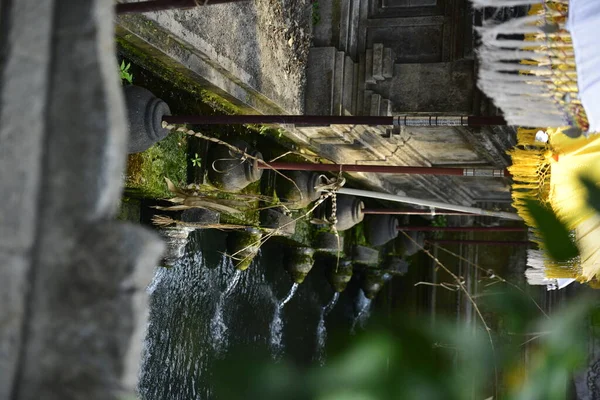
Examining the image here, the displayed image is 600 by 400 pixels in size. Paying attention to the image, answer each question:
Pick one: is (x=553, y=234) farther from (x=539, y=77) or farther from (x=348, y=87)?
(x=348, y=87)

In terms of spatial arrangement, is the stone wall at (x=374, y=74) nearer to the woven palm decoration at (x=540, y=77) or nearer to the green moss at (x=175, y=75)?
the green moss at (x=175, y=75)

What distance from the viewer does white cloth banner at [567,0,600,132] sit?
3312mm

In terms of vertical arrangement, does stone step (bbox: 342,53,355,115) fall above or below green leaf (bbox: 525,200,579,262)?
above

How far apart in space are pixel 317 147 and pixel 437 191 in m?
2.89

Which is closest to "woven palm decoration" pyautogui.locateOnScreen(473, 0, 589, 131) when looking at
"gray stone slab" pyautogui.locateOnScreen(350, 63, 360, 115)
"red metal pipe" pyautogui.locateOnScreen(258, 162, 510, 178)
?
"red metal pipe" pyautogui.locateOnScreen(258, 162, 510, 178)

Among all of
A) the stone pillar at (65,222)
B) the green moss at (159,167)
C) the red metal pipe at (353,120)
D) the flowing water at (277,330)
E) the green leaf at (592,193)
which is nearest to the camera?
the green leaf at (592,193)

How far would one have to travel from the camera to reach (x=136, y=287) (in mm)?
2064

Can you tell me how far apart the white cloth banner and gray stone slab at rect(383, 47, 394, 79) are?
10.4 ft

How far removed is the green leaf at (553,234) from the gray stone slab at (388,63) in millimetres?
5087

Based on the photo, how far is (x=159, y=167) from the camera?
19.0 feet

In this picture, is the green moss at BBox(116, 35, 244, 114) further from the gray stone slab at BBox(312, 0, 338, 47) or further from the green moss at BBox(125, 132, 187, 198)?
the gray stone slab at BBox(312, 0, 338, 47)

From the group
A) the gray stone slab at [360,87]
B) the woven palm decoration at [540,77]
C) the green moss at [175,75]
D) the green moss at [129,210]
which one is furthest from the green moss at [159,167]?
the woven palm decoration at [540,77]

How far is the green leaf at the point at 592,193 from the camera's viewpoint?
1547mm

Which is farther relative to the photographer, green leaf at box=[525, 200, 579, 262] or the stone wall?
the stone wall
